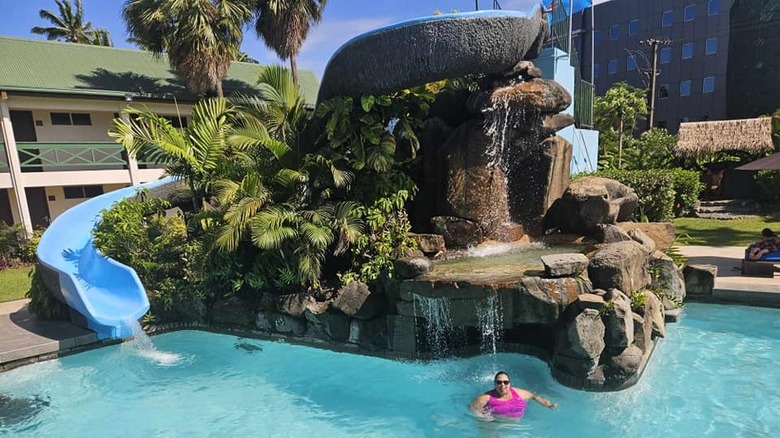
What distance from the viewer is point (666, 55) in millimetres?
40156

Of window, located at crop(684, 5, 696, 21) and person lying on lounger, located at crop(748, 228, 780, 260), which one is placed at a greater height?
window, located at crop(684, 5, 696, 21)

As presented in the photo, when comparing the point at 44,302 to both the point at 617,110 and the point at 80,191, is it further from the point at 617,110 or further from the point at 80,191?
the point at 617,110

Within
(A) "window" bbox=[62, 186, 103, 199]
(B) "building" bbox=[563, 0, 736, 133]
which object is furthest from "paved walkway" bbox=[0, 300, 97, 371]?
(B) "building" bbox=[563, 0, 736, 133]

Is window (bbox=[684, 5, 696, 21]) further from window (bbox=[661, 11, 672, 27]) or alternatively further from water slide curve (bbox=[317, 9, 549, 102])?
water slide curve (bbox=[317, 9, 549, 102])

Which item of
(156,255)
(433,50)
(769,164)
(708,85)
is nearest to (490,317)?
(433,50)

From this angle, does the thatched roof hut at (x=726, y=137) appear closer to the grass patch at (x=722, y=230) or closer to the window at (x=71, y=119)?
the grass patch at (x=722, y=230)

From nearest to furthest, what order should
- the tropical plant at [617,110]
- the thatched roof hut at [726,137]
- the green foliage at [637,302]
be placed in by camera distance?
the green foliage at [637,302]
the thatched roof hut at [726,137]
the tropical plant at [617,110]

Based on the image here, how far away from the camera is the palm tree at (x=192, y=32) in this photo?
15.4 m

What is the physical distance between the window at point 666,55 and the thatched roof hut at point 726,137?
2145 cm

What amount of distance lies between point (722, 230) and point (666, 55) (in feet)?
107

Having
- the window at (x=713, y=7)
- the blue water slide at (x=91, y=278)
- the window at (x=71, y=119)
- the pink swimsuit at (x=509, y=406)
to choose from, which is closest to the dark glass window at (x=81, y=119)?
the window at (x=71, y=119)

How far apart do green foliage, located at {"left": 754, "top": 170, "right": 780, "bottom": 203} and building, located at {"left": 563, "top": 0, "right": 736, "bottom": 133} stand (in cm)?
1947

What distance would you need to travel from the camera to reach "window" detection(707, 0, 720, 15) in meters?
37.1

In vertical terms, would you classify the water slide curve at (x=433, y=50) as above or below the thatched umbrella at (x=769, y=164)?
above
